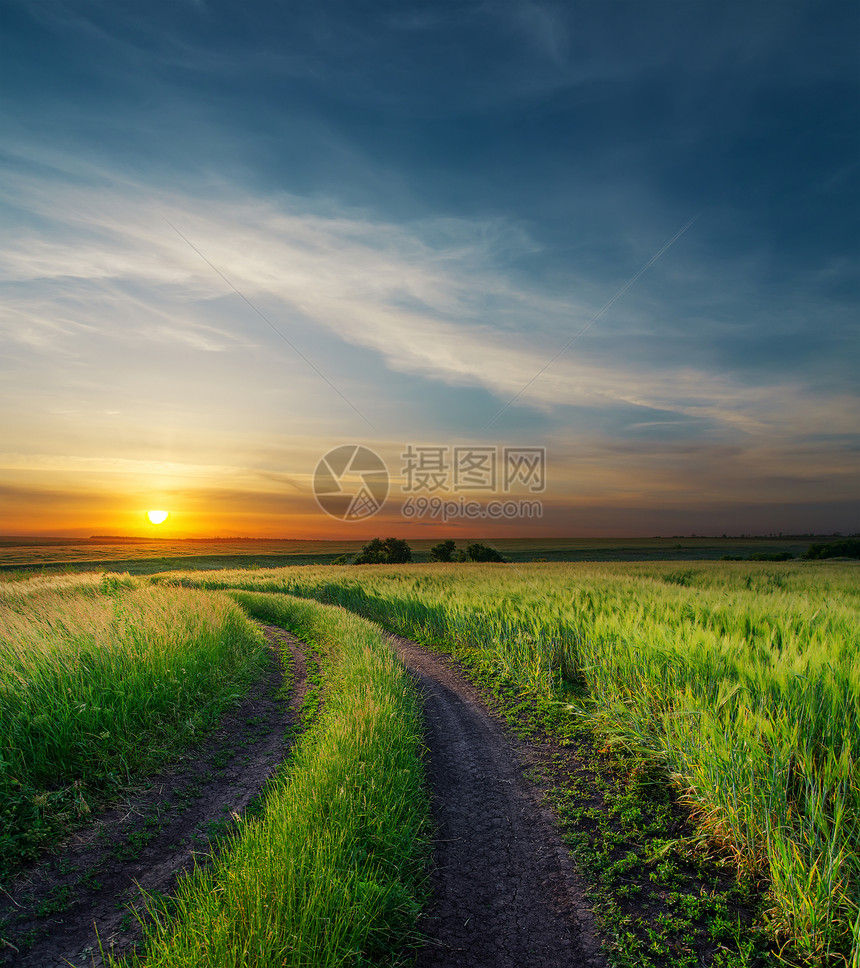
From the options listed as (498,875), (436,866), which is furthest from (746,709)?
(436,866)

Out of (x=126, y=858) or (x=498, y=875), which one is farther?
(x=126, y=858)

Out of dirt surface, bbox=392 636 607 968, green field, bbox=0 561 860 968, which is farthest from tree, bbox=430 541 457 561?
dirt surface, bbox=392 636 607 968

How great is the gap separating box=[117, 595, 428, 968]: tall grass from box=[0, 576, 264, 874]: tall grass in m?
2.20

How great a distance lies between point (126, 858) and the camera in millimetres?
4875

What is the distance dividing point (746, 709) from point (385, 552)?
201ft

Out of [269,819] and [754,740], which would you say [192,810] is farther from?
[754,740]

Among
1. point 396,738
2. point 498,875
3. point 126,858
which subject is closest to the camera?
point 498,875

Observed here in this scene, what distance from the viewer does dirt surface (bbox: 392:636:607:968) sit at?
3697mm

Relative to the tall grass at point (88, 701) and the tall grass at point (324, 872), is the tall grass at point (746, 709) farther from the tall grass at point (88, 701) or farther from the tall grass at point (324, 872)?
the tall grass at point (88, 701)

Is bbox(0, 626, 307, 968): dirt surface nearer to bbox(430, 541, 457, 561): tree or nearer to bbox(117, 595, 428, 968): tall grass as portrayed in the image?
bbox(117, 595, 428, 968): tall grass

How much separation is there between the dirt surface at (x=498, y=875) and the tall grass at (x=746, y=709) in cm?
147

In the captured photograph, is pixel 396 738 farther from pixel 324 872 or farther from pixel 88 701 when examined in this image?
pixel 88 701

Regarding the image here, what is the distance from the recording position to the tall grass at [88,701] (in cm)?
562

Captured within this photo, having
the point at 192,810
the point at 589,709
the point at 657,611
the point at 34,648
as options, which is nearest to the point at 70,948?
the point at 192,810
